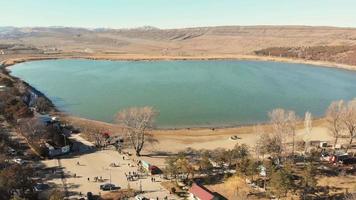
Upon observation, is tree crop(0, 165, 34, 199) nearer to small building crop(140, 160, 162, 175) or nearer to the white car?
the white car

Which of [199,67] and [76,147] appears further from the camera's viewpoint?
[199,67]

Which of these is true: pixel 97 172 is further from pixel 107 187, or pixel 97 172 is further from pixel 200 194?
pixel 200 194

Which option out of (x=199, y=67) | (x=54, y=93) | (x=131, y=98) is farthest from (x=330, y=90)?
(x=54, y=93)

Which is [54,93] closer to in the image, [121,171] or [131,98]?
[131,98]

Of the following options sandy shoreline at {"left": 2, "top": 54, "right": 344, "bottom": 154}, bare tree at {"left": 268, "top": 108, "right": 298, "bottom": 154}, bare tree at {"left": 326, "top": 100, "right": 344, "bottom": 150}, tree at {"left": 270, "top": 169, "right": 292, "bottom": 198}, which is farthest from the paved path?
bare tree at {"left": 326, "top": 100, "right": 344, "bottom": 150}

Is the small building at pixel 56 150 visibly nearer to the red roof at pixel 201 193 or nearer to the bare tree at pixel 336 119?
the red roof at pixel 201 193

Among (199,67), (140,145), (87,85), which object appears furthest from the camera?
(199,67)

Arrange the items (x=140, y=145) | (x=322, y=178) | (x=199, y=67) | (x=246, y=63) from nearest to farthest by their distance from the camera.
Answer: (x=322, y=178), (x=140, y=145), (x=199, y=67), (x=246, y=63)
